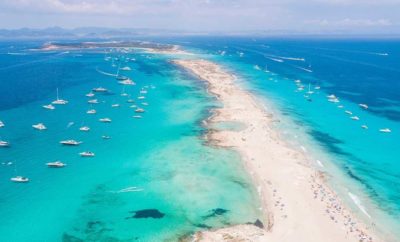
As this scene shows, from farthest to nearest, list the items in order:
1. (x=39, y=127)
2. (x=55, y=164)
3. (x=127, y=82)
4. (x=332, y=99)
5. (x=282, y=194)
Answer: (x=127, y=82), (x=332, y=99), (x=39, y=127), (x=55, y=164), (x=282, y=194)

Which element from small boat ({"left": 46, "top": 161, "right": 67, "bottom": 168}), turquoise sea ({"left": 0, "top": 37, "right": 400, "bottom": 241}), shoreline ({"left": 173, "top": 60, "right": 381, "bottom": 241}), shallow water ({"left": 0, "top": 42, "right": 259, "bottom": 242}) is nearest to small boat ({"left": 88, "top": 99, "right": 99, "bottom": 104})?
turquoise sea ({"left": 0, "top": 37, "right": 400, "bottom": 241})

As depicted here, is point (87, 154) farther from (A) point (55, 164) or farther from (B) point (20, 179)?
(B) point (20, 179)

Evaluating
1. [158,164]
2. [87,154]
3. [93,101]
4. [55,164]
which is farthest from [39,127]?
[158,164]

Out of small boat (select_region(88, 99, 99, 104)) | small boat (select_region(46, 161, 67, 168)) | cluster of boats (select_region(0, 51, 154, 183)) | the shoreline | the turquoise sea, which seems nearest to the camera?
the shoreline

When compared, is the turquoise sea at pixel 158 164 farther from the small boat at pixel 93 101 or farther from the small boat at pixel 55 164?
the small boat at pixel 93 101

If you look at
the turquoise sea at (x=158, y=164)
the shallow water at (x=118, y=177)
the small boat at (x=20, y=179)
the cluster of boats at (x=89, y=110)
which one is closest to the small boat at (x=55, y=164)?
the cluster of boats at (x=89, y=110)

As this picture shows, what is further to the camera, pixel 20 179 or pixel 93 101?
pixel 93 101

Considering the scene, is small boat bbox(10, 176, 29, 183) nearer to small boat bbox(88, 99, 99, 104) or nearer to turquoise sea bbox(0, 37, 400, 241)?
turquoise sea bbox(0, 37, 400, 241)

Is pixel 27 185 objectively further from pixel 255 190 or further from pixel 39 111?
pixel 39 111
